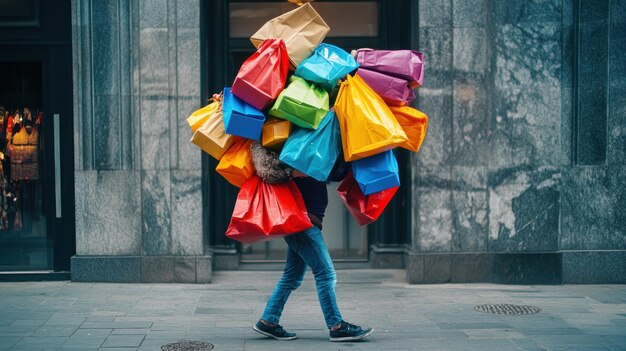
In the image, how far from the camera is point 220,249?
1023 cm

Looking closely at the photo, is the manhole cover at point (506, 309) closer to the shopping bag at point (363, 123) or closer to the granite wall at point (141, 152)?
the shopping bag at point (363, 123)

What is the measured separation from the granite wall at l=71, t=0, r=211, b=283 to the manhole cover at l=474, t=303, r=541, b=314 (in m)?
3.32

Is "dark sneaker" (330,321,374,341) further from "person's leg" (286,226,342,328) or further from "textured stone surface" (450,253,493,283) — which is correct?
"textured stone surface" (450,253,493,283)

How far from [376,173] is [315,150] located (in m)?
0.50

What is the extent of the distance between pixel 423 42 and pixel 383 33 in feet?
3.44

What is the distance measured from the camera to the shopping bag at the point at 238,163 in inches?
243

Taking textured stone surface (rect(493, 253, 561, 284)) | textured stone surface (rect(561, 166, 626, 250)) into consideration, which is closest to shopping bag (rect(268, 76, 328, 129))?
textured stone surface (rect(493, 253, 561, 284))

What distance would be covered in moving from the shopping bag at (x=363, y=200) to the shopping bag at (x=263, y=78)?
98 centimetres

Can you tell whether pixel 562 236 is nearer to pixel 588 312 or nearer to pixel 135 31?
pixel 588 312

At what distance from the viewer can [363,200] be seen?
6.27m

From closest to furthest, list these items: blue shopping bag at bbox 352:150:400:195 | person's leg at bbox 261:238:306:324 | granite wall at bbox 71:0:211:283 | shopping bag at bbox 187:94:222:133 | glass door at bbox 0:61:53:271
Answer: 1. blue shopping bag at bbox 352:150:400:195
2. shopping bag at bbox 187:94:222:133
3. person's leg at bbox 261:238:306:324
4. granite wall at bbox 71:0:211:283
5. glass door at bbox 0:61:53:271

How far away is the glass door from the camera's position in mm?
9516

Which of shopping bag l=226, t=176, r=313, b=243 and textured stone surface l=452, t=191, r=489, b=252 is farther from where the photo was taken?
textured stone surface l=452, t=191, r=489, b=252

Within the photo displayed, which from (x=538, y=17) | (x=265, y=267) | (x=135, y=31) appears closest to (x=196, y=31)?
(x=135, y=31)
